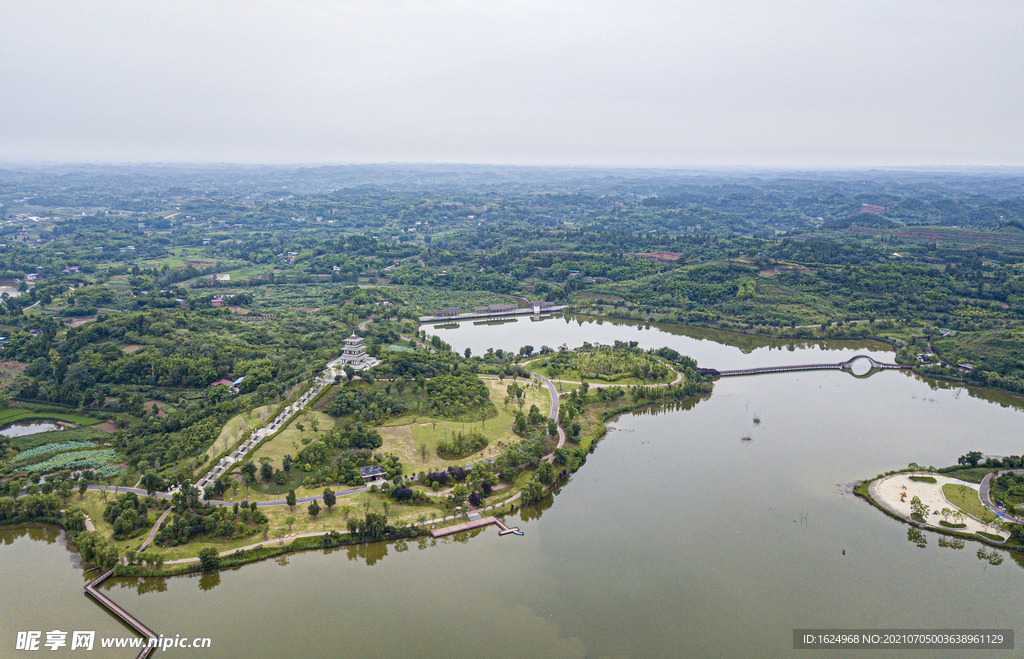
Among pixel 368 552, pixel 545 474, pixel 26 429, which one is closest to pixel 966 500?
pixel 545 474

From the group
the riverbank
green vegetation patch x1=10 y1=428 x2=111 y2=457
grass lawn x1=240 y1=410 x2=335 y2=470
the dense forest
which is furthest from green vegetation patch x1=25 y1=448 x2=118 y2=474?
the riverbank

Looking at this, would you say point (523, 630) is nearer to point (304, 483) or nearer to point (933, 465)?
point (304, 483)

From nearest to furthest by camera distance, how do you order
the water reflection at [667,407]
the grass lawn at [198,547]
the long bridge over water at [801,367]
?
1. the grass lawn at [198,547]
2. the water reflection at [667,407]
3. the long bridge over water at [801,367]

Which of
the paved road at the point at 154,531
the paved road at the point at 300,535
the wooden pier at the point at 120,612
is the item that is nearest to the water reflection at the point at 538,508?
the paved road at the point at 300,535

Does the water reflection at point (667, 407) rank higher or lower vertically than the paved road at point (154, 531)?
lower

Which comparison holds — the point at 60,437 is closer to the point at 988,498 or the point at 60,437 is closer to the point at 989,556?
the point at 989,556

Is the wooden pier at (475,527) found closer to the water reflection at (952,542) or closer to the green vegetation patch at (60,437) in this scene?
the water reflection at (952,542)

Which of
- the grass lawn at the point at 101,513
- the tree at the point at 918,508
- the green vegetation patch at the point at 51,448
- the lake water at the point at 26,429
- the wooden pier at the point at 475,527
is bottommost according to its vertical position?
the wooden pier at the point at 475,527

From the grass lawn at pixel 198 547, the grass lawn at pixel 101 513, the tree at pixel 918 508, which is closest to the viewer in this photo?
the grass lawn at pixel 198 547
